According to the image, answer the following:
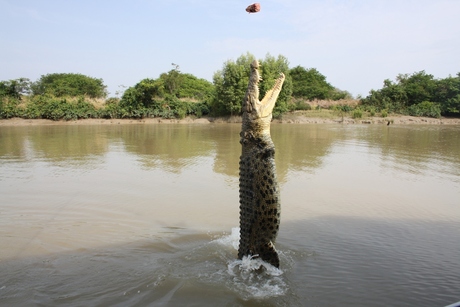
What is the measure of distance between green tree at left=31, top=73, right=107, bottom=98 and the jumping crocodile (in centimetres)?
4319

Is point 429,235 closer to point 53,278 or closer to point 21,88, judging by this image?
point 53,278

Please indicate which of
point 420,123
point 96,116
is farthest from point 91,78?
point 420,123

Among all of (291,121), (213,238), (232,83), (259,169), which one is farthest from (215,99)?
(259,169)

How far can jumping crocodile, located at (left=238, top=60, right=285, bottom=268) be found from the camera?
394cm

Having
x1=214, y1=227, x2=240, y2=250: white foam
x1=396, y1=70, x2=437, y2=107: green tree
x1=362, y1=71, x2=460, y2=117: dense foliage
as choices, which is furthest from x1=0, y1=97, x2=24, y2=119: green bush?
x1=396, y1=70, x2=437, y2=107: green tree

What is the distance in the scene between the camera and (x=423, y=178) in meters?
9.48

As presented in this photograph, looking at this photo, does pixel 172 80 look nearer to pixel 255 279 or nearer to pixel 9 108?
pixel 9 108

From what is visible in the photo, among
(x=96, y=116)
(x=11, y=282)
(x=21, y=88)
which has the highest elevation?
(x=21, y=88)

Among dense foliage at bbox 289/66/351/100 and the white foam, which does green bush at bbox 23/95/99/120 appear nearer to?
dense foliage at bbox 289/66/351/100

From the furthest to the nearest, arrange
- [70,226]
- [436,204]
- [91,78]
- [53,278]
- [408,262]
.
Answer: [91,78], [436,204], [70,226], [408,262], [53,278]

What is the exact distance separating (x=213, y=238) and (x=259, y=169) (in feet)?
6.29

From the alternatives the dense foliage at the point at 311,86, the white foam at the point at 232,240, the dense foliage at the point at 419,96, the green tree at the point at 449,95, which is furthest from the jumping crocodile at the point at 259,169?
the dense foliage at the point at 311,86

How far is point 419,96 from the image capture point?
43969mm

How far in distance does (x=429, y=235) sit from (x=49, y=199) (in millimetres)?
7134
